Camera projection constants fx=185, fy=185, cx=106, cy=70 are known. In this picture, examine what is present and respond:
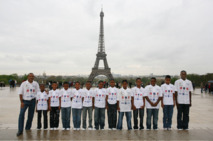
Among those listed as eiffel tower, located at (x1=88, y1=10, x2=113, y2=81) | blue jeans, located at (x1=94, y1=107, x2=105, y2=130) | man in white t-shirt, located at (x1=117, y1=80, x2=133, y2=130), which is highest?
eiffel tower, located at (x1=88, y1=10, x2=113, y2=81)

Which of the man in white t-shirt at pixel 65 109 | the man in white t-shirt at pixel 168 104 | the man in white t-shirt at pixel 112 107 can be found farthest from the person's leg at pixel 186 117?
the man in white t-shirt at pixel 65 109

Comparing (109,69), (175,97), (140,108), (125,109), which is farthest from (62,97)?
(109,69)

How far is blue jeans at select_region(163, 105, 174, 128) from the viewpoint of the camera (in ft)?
21.7

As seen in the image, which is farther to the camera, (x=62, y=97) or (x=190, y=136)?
(x=62, y=97)

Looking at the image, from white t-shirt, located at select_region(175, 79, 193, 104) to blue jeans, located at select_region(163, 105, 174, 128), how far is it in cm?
44

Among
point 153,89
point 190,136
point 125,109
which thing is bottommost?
point 190,136

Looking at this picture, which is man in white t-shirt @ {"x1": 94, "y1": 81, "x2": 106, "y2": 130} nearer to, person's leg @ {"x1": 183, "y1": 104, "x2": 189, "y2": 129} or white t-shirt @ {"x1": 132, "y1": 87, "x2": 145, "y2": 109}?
white t-shirt @ {"x1": 132, "y1": 87, "x2": 145, "y2": 109}

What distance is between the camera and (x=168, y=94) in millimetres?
6664

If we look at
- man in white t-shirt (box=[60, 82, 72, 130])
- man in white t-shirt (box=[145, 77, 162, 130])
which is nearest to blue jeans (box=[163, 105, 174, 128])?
man in white t-shirt (box=[145, 77, 162, 130])

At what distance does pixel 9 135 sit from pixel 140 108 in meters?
4.37

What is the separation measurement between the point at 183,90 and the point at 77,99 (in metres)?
3.85

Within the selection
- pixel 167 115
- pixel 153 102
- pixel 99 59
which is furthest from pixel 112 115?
pixel 99 59

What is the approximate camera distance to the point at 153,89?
6.77m

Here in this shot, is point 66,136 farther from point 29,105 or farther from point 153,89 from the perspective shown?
point 153,89
